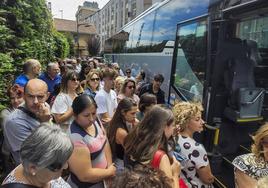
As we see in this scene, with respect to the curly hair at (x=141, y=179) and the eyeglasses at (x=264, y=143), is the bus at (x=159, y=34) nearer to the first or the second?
the eyeglasses at (x=264, y=143)

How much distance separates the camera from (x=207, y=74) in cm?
448

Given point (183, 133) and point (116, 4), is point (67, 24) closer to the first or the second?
point (116, 4)

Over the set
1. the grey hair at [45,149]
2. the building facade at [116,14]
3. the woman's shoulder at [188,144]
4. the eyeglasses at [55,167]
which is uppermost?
the building facade at [116,14]

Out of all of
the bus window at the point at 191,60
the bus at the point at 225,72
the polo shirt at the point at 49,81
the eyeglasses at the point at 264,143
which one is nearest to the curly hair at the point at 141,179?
the eyeglasses at the point at 264,143

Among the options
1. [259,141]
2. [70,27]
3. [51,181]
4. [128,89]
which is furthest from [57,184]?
[70,27]

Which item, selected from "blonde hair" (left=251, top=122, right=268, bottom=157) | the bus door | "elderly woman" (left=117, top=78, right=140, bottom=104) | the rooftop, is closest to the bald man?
"blonde hair" (left=251, top=122, right=268, bottom=157)

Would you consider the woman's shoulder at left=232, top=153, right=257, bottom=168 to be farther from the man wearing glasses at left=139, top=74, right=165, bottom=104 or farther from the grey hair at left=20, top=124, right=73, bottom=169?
the man wearing glasses at left=139, top=74, right=165, bottom=104

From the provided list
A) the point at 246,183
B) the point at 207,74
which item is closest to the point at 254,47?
the point at 207,74

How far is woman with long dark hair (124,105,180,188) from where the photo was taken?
2369 millimetres

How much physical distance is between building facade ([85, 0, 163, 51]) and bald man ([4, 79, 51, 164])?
36216 mm

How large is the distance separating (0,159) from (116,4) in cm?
6176

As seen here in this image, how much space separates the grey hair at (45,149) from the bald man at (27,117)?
0.96 meters

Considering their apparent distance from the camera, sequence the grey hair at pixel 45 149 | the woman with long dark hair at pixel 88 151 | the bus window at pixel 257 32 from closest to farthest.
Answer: the grey hair at pixel 45 149 < the woman with long dark hair at pixel 88 151 < the bus window at pixel 257 32

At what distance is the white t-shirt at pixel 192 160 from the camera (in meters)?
2.87
